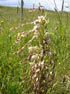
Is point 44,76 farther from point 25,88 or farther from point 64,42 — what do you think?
point 64,42

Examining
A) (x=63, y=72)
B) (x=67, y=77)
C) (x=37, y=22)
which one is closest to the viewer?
(x=37, y=22)

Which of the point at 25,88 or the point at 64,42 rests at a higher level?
the point at 64,42

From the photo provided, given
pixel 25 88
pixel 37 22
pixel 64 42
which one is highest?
pixel 37 22

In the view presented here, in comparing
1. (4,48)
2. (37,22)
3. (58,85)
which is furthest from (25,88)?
(4,48)

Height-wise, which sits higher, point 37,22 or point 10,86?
point 37,22

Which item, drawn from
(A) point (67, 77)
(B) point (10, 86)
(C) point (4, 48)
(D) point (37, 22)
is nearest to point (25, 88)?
(B) point (10, 86)

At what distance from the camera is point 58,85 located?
203 centimetres

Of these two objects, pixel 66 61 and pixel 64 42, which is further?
pixel 64 42

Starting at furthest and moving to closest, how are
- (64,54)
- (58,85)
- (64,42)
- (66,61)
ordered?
(64,42) → (64,54) → (66,61) → (58,85)

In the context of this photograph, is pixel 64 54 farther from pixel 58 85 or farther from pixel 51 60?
pixel 51 60

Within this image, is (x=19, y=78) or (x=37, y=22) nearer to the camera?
(x=37, y=22)

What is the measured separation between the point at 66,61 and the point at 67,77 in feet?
1.26

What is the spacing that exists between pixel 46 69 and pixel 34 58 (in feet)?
0.48

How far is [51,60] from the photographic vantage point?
1759 mm
